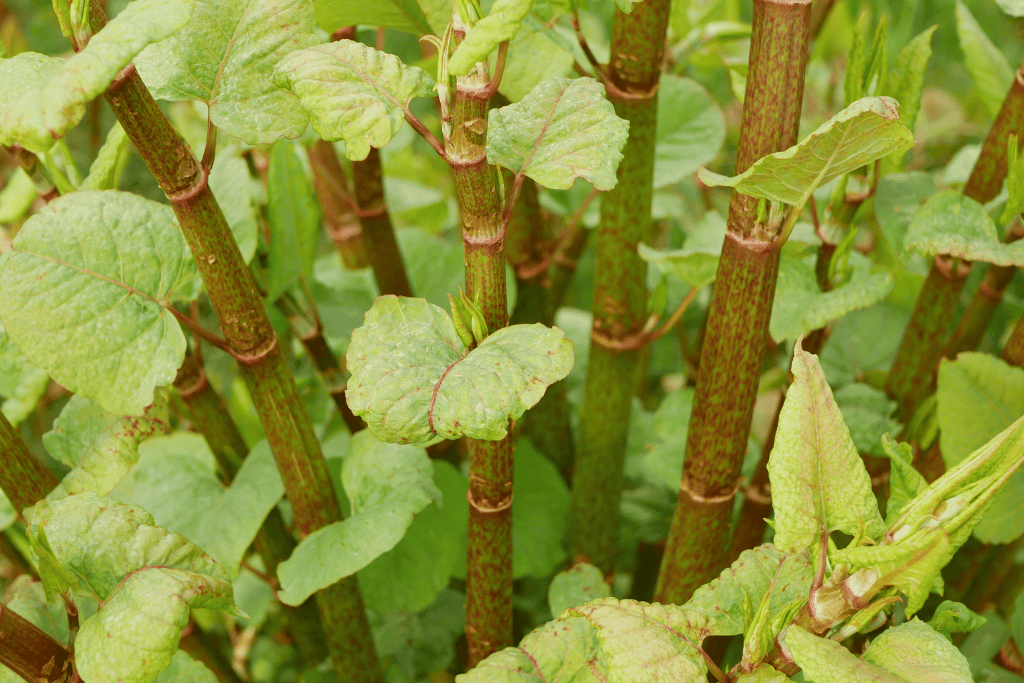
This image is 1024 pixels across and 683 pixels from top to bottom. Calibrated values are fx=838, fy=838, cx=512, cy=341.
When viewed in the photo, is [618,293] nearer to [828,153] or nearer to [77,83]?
[828,153]

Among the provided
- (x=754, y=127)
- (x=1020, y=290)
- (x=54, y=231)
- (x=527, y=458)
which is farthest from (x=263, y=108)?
(x=1020, y=290)

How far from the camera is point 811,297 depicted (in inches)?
18.1

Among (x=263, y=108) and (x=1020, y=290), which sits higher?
(x=263, y=108)

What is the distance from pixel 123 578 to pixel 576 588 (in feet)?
0.85

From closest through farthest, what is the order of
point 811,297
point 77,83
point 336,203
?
1. point 77,83
2. point 811,297
3. point 336,203

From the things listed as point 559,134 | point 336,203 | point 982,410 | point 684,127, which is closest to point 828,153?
point 559,134

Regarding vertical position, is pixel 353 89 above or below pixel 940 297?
above

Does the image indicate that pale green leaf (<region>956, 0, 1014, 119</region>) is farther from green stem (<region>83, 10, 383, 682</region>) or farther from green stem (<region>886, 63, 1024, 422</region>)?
green stem (<region>83, 10, 383, 682</region>)

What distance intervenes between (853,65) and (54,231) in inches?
15.7

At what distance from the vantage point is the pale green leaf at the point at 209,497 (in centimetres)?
49

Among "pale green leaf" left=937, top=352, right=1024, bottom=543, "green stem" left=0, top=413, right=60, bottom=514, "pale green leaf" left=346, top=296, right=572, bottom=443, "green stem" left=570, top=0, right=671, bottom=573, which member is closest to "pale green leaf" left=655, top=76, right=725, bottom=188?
"green stem" left=570, top=0, right=671, bottom=573

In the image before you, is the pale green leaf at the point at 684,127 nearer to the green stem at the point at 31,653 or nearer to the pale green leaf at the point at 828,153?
the pale green leaf at the point at 828,153

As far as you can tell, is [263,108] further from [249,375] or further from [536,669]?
[536,669]

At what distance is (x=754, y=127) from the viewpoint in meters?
0.37
